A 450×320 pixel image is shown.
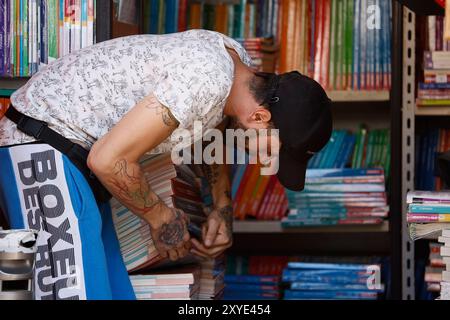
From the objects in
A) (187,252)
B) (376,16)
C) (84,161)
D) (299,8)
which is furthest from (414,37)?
(84,161)

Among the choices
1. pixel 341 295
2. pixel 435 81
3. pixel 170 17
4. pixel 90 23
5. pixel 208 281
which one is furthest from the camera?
pixel 170 17

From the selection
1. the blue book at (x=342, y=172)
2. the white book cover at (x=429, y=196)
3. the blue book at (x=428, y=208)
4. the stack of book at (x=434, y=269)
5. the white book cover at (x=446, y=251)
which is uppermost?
the white book cover at (x=429, y=196)

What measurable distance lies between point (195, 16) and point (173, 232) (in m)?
1.42

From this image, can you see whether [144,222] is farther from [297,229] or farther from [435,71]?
[435,71]

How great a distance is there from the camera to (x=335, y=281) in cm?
328

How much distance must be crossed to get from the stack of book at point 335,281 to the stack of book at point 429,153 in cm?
37

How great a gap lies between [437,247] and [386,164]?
0.47 meters

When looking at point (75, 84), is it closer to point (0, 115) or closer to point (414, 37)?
point (0, 115)

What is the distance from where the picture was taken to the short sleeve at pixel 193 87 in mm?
1993

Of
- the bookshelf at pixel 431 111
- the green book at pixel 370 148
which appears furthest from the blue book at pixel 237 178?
the bookshelf at pixel 431 111

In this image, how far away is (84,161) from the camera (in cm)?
215

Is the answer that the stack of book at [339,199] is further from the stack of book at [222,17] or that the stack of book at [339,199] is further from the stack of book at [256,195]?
the stack of book at [222,17]

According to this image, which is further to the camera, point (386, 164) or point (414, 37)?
point (386, 164)

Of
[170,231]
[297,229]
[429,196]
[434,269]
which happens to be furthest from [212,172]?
[434,269]
